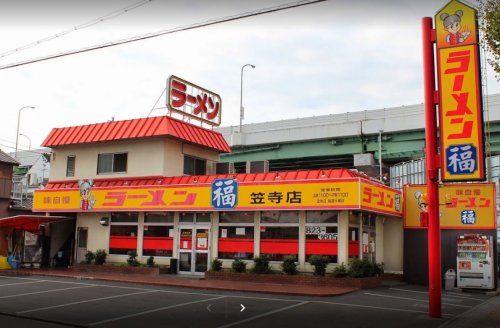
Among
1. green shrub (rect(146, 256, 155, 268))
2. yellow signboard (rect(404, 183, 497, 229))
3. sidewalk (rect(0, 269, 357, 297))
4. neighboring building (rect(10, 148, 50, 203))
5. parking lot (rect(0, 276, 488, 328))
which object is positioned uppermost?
neighboring building (rect(10, 148, 50, 203))

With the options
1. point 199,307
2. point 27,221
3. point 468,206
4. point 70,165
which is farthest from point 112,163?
point 468,206

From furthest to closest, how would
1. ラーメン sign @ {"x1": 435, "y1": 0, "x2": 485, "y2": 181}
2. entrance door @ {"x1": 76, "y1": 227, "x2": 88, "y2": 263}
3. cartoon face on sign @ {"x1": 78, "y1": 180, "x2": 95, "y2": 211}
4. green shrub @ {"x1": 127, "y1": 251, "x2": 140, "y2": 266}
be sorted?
entrance door @ {"x1": 76, "y1": 227, "x2": 88, "y2": 263} → cartoon face on sign @ {"x1": 78, "y1": 180, "x2": 95, "y2": 211} → green shrub @ {"x1": 127, "y1": 251, "x2": 140, "y2": 266} → ラーメン sign @ {"x1": 435, "y1": 0, "x2": 485, "y2": 181}

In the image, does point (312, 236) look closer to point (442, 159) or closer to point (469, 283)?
point (469, 283)

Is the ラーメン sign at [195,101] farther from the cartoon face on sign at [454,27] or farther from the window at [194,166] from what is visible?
the cartoon face on sign at [454,27]

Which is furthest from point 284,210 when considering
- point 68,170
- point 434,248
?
point 68,170

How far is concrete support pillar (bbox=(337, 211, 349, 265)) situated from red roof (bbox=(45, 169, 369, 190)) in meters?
1.62

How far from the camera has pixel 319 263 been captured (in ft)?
66.4

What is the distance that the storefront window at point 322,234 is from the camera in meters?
20.9

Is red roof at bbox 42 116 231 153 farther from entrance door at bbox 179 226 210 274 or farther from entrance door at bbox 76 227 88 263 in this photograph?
entrance door at bbox 179 226 210 274

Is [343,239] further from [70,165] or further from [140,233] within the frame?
[70,165]

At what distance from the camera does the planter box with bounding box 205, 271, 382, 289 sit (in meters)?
19.5

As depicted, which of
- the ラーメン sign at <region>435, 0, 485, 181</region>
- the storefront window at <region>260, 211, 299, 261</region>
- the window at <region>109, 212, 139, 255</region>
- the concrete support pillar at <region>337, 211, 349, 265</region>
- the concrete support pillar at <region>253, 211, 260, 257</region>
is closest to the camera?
the ラーメン sign at <region>435, 0, 485, 181</region>

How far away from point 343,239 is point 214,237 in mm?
5977

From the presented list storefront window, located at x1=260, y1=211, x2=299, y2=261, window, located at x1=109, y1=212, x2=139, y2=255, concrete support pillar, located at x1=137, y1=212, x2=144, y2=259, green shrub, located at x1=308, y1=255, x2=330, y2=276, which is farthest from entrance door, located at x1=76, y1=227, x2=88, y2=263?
green shrub, located at x1=308, y1=255, x2=330, y2=276
